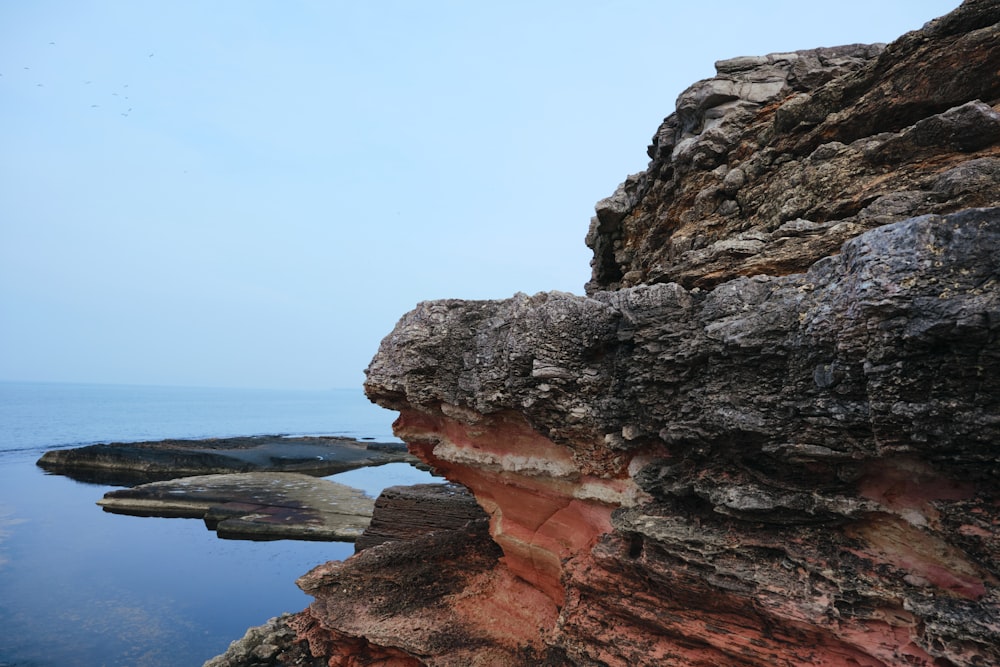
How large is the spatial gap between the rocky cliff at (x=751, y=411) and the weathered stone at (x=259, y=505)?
701 inches

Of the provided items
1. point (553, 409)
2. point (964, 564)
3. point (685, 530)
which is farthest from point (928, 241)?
point (553, 409)

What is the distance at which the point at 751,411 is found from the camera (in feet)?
15.6

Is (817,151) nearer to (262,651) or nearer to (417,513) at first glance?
(417,513)

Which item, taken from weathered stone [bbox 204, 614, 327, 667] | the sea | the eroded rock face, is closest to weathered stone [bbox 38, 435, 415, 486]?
the sea

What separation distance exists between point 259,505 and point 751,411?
30.7 meters

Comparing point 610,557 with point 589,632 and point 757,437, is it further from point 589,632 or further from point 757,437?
point 757,437

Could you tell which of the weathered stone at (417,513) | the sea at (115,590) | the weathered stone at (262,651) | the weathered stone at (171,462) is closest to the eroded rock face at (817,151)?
the weathered stone at (417,513)

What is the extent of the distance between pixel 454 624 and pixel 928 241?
8052 mm

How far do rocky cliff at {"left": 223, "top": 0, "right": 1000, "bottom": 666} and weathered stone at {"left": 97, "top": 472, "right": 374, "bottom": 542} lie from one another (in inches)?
701

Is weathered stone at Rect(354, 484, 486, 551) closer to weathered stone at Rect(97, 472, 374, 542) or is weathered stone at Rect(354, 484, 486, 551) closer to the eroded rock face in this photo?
the eroded rock face

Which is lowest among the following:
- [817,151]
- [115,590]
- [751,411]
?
[115,590]

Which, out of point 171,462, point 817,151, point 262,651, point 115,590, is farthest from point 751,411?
point 171,462

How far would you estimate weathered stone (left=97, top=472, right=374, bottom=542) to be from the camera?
89.0 ft

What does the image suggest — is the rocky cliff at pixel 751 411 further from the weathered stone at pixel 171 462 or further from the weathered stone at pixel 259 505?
the weathered stone at pixel 171 462
